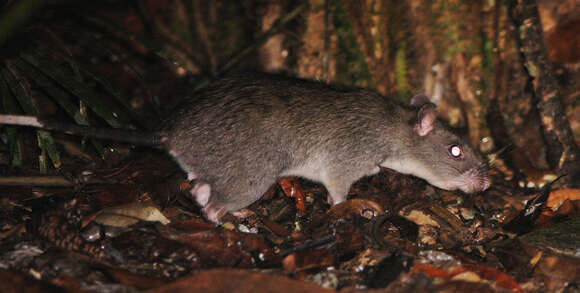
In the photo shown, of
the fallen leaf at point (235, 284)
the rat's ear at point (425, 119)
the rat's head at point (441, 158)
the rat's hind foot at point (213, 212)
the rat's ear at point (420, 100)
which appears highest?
the rat's ear at point (420, 100)

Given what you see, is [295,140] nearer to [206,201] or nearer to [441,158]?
[206,201]

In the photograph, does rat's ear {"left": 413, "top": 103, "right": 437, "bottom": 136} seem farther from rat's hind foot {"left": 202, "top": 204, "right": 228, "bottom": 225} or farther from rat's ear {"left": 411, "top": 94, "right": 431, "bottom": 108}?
rat's hind foot {"left": 202, "top": 204, "right": 228, "bottom": 225}

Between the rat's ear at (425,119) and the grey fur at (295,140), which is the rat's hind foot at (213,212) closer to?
the grey fur at (295,140)

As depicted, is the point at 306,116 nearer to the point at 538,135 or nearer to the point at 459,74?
the point at 459,74

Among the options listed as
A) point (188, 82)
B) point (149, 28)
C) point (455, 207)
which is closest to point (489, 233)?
point (455, 207)

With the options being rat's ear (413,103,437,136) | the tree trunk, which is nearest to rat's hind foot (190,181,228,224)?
rat's ear (413,103,437,136)

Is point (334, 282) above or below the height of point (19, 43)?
below

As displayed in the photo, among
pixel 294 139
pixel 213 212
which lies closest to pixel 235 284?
pixel 213 212

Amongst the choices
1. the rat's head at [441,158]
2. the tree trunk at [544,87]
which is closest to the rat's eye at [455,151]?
the rat's head at [441,158]
